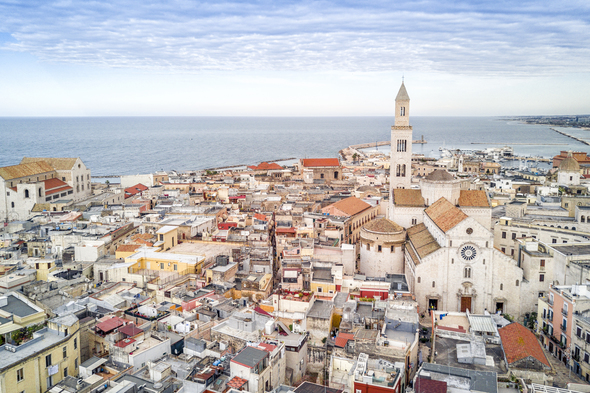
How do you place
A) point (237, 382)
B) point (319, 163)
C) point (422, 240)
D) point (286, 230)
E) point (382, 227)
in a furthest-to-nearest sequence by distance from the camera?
point (319, 163) → point (286, 230) → point (382, 227) → point (422, 240) → point (237, 382)

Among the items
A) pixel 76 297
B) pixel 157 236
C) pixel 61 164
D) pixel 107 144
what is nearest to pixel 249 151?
pixel 107 144

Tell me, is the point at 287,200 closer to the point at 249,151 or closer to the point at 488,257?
the point at 488,257

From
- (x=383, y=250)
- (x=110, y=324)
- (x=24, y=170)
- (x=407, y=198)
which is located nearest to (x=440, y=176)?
(x=407, y=198)

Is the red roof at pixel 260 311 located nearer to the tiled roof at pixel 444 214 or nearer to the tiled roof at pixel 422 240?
the tiled roof at pixel 422 240

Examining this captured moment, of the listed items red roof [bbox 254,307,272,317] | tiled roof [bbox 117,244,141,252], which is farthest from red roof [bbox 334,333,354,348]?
tiled roof [bbox 117,244,141,252]

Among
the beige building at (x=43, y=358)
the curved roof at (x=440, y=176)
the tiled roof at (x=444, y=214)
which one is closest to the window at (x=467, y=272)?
the tiled roof at (x=444, y=214)

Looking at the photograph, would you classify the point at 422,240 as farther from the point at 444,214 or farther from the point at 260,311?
the point at 260,311
